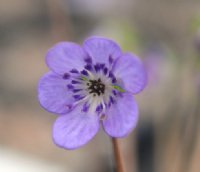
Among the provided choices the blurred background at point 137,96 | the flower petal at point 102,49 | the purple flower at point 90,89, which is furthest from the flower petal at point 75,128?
the blurred background at point 137,96

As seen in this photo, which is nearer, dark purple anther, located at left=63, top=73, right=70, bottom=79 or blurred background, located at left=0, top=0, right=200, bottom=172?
dark purple anther, located at left=63, top=73, right=70, bottom=79

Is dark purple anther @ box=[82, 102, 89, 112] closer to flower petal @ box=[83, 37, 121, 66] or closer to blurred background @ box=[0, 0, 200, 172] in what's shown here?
flower petal @ box=[83, 37, 121, 66]

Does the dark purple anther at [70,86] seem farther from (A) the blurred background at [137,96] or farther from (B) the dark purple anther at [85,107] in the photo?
(A) the blurred background at [137,96]

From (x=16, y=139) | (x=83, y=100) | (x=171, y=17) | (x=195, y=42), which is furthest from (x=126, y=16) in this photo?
(x=83, y=100)

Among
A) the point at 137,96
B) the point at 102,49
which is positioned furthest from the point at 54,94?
the point at 137,96

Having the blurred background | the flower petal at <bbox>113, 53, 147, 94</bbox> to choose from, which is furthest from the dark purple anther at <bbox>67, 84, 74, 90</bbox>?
the blurred background

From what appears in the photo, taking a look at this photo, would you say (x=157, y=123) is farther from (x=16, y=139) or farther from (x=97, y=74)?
(x=97, y=74)

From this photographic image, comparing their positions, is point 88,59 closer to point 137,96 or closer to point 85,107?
point 85,107
